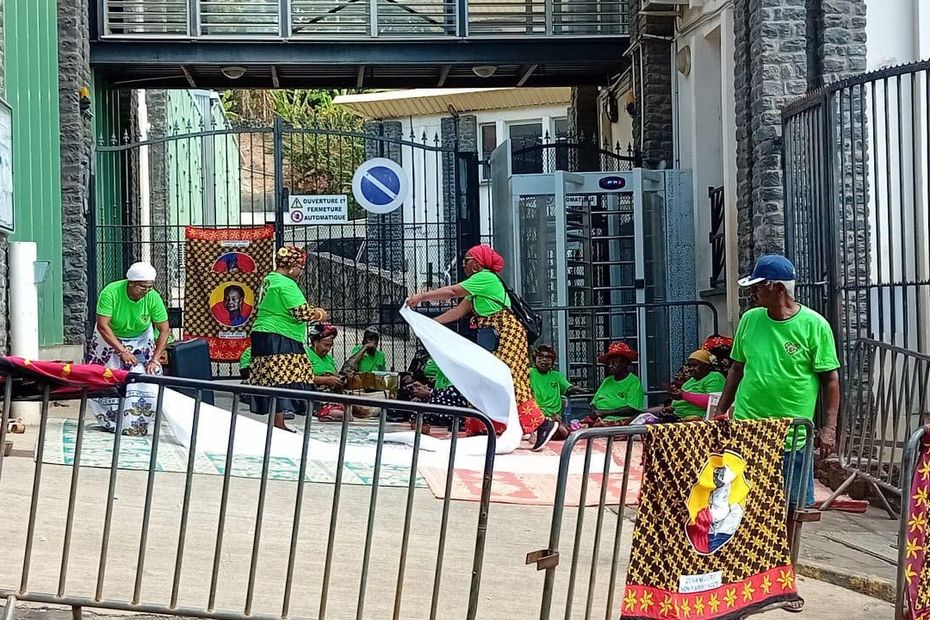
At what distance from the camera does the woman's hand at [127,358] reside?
10836 millimetres

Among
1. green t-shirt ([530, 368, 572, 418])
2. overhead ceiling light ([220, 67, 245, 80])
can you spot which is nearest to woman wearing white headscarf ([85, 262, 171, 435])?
green t-shirt ([530, 368, 572, 418])

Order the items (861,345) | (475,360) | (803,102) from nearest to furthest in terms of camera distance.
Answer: (861,345) → (803,102) → (475,360)

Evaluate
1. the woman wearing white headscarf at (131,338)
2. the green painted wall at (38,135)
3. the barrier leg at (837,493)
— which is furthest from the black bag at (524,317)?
the green painted wall at (38,135)

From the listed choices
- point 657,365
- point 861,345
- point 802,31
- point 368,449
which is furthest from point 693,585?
point 657,365

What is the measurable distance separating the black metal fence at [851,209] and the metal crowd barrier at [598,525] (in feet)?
10.5

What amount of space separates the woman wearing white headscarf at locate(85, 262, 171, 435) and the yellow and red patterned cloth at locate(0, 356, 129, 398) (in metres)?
5.54

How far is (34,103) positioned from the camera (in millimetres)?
13500

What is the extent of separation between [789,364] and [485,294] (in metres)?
5.07

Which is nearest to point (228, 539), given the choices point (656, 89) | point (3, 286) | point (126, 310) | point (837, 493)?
point (837, 493)

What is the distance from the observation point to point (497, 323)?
1164 centimetres

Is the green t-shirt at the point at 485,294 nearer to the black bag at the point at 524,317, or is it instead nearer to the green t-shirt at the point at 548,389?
the black bag at the point at 524,317

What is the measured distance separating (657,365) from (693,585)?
10151 mm

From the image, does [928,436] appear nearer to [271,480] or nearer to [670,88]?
[271,480]

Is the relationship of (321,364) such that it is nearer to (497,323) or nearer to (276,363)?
(276,363)
